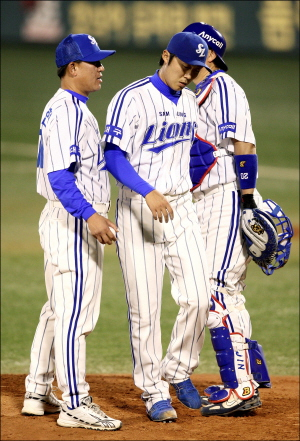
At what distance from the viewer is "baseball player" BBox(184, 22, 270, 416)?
3.78m

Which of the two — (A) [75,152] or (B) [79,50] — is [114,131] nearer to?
(A) [75,152]

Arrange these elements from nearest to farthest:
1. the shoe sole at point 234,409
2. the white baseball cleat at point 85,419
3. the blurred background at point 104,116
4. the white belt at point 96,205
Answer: the white baseball cleat at point 85,419 → the white belt at point 96,205 → the shoe sole at point 234,409 → the blurred background at point 104,116

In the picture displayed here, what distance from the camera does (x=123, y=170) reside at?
3.34m

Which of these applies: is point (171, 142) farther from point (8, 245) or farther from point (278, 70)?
point (278, 70)

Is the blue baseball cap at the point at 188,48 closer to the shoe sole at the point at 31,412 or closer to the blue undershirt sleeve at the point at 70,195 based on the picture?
the blue undershirt sleeve at the point at 70,195

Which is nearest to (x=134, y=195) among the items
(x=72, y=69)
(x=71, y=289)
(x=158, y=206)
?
(x=158, y=206)

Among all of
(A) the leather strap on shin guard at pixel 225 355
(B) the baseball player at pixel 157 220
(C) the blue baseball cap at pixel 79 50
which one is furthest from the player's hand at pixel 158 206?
(A) the leather strap on shin guard at pixel 225 355

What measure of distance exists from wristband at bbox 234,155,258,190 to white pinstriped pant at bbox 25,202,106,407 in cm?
91

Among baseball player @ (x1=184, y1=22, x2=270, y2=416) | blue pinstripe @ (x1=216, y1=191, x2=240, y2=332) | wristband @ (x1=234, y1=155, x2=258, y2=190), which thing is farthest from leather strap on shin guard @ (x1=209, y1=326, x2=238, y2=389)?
wristband @ (x1=234, y1=155, x2=258, y2=190)

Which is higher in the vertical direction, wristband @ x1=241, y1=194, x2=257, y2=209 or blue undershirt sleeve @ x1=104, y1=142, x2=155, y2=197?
blue undershirt sleeve @ x1=104, y1=142, x2=155, y2=197

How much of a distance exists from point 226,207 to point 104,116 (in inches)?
481

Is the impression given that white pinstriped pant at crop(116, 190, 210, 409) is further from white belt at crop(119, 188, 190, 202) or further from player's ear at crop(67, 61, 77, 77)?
player's ear at crop(67, 61, 77, 77)

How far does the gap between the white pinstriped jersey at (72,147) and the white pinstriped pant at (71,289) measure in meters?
0.15

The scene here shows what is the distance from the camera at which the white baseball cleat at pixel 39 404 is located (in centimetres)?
352
